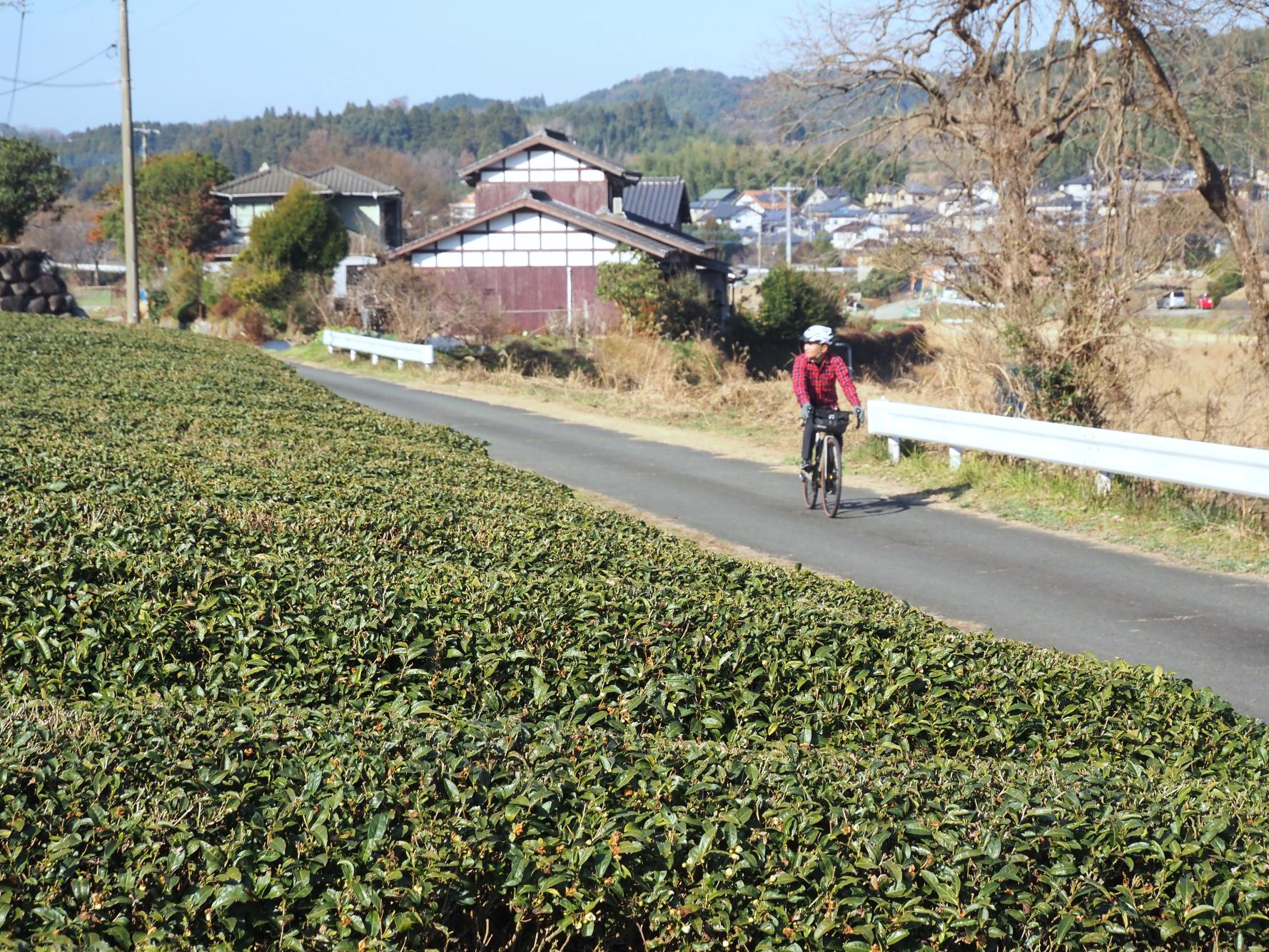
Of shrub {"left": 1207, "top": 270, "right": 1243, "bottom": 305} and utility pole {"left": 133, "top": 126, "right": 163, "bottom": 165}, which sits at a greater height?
utility pole {"left": 133, "top": 126, "right": 163, "bottom": 165}

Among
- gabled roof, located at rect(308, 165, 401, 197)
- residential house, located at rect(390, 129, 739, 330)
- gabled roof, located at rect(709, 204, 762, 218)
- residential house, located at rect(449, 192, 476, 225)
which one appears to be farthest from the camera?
gabled roof, located at rect(709, 204, 762, 218)

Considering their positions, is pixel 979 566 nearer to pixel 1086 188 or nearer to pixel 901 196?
pixel 1086 188

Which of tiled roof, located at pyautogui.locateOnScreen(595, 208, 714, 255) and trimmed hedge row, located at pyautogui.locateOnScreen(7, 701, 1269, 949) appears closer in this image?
trimmed hedge row, located at pyautogui.locateOnScreen(7, 701, 1269, 949)

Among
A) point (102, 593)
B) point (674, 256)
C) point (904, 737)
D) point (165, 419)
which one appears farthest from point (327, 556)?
point (674, 256)

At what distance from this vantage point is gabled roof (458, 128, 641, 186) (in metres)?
52.0

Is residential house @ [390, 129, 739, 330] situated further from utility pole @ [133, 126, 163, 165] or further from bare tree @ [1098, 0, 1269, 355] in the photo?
bare tree @ [1098, 0, 1269, 355]

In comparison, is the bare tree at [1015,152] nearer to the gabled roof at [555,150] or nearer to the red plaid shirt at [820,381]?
the red plaid shirt at [820,381]

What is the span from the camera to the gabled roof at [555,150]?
52000 millimetres

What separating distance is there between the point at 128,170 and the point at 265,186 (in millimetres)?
35520

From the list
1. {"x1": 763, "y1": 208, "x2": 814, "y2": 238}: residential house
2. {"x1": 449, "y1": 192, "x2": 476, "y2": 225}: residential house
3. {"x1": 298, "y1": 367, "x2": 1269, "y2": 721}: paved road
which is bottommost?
{"x1": 298, "y1": 367, "x2": 1269, "y2": 721}: paved road

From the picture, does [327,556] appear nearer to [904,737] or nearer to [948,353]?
[904,737]

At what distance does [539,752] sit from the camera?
3.86 metres

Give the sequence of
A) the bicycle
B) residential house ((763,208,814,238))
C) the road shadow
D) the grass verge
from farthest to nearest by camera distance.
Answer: residential house ((763,208,814,238)) < the road shadow < the bicycle < the grass verge

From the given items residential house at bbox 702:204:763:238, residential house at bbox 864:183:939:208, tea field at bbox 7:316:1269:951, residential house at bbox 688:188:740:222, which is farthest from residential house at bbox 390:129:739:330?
residential house at bbox 688:188:740:222
